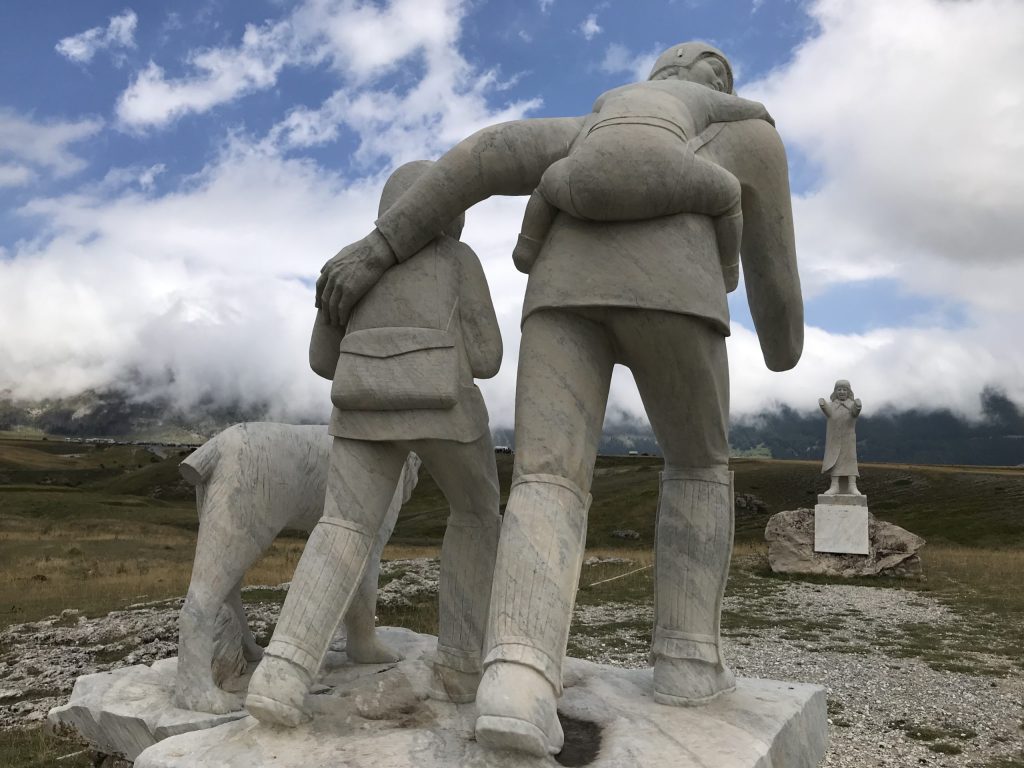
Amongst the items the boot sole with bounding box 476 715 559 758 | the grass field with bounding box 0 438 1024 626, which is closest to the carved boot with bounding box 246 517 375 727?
the boot sole with bounding box 476 715 559 758

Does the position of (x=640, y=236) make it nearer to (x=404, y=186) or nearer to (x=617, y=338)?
(x=617, y=338)

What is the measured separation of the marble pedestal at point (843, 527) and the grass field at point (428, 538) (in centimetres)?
131

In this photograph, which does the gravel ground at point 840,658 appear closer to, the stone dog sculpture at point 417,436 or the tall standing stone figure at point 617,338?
the tall standing stone figure at point 617,338

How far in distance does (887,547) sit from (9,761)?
51.0 feet

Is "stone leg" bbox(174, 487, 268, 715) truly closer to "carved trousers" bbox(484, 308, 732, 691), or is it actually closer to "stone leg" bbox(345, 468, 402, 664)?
"stone leg" bbox(345, 468, 402, 664)

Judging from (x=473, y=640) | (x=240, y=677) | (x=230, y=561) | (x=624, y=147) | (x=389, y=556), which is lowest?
(x=389, y=556)

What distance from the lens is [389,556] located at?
59.8 feet

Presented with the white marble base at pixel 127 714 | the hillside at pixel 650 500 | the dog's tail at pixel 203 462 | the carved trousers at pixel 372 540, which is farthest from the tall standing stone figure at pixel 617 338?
the hillside at pixel 650 500

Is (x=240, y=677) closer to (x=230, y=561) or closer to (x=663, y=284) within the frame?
(x=230, y=561)

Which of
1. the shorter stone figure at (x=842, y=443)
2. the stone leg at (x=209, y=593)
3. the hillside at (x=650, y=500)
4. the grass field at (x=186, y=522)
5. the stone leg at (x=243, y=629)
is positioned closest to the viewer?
the stone leg at (x=209, y=593)

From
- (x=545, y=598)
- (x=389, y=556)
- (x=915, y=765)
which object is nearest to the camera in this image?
(x=545, y=598)

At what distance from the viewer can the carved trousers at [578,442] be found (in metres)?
2.89

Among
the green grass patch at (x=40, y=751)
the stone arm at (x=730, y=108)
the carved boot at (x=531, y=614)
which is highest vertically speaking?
the stone arm at (x=730, y=108)

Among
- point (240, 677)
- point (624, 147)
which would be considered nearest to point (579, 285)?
point (624, 147)
